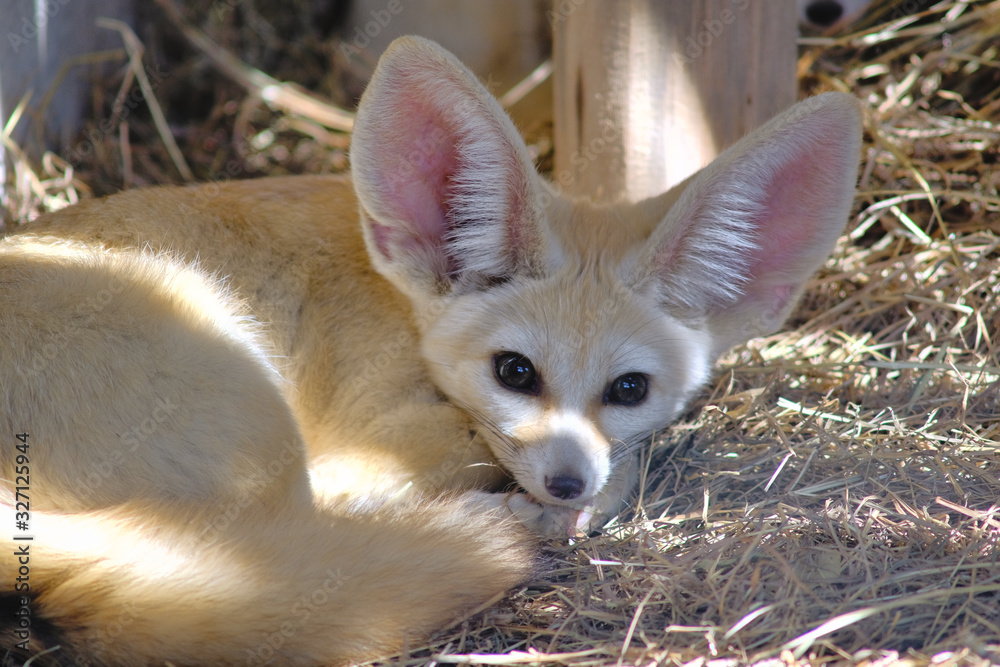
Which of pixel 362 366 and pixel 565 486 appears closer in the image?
pixel 565 486

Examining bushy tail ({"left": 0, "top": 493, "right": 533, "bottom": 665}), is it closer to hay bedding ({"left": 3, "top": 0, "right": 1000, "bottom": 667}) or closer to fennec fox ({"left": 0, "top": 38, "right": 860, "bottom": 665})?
fennec fox ({"left": 0, "top": 38, "right": 860, "bottom": 665})

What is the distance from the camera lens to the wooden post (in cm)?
301

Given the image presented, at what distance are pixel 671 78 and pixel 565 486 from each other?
67.7 inches

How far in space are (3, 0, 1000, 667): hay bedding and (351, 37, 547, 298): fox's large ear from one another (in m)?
0.81

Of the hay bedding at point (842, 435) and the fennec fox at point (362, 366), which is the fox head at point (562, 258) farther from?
the hay bedding at point (842, 435)

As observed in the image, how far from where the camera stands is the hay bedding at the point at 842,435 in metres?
1.65

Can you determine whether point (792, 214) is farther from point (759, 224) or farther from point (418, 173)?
point (418, 173)

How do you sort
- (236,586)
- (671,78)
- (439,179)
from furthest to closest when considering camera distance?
(671,78) → (439,179) → (236,586)

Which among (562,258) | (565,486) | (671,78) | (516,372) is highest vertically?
(671,78)

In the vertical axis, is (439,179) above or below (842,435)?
above

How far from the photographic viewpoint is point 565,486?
6.64ft

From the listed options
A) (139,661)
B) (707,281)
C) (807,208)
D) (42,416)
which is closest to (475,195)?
(707,281)

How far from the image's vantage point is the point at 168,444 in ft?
5.89

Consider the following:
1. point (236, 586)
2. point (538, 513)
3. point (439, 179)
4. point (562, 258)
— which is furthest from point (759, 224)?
point (236, 586)
